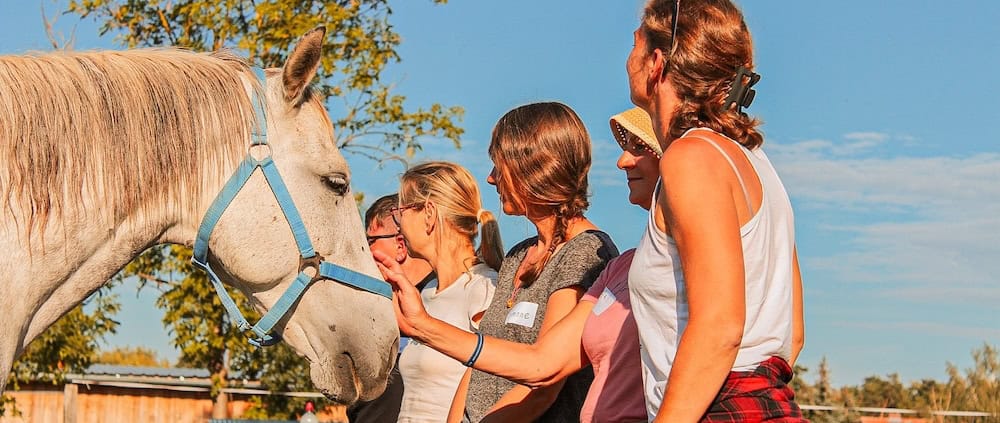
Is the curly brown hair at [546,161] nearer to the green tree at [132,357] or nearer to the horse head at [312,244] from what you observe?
the horse head at [312,244]

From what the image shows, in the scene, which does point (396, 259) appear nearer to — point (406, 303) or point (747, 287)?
point (406, 303)

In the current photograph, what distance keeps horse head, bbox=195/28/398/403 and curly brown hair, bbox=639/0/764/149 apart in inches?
44.3

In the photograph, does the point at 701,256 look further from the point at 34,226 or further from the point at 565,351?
the point at 34,226

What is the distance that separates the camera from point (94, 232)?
2.60 metres

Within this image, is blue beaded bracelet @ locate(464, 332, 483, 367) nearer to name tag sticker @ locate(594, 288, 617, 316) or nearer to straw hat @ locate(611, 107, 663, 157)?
name tag sticker @ locate(594, 288, 617, 316)

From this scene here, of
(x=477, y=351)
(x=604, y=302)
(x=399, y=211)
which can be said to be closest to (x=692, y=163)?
(x=604, y=302)

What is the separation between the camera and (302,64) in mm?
2867

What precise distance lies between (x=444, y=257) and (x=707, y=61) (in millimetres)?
2077

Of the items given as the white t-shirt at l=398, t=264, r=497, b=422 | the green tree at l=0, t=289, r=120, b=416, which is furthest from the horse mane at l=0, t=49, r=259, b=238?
the green tree at l=0, t=289, r=120, b=416

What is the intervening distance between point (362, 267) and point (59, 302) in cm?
81

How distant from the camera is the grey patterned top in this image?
2917 millimetres

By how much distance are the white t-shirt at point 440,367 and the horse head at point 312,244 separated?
0.76 metres

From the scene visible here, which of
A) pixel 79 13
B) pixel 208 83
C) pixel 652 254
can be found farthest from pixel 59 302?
pixel 79 13

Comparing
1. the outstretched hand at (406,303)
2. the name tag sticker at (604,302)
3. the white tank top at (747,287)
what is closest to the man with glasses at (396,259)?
Result: the outstretched hand at (406,303)
